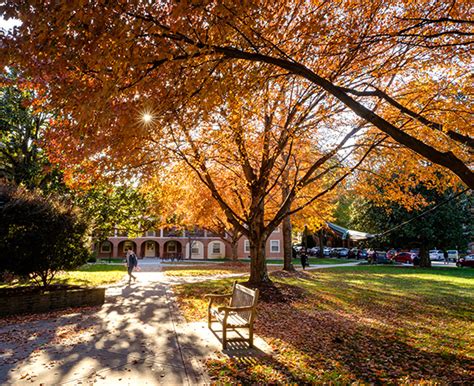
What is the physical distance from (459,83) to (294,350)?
8.37 m

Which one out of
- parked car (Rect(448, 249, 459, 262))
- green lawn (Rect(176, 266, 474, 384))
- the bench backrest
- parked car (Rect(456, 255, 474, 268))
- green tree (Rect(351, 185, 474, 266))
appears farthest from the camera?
parked car (Rect(448, 249, 459, 262))

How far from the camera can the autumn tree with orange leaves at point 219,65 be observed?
4.89m

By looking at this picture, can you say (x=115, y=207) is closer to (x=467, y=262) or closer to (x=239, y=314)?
(x=239, y=314)

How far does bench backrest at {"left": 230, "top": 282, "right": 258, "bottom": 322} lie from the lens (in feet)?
20.0

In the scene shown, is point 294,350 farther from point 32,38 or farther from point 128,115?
point 32,38

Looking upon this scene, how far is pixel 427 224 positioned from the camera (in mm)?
29547

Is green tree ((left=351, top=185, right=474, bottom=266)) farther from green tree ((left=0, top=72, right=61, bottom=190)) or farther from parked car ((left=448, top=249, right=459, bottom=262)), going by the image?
green tree ((left=0, top=72, right=61, bottom=190))

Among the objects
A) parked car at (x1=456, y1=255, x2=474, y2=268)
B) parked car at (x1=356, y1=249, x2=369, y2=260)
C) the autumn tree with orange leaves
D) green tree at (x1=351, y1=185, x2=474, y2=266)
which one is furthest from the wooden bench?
parked car at (x1=356, y1=249, x2=369, y2=260)

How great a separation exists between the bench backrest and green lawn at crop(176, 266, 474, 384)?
2.18 feet

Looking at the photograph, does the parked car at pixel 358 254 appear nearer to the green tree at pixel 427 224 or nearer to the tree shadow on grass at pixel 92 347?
the green tree at pixel 427 224

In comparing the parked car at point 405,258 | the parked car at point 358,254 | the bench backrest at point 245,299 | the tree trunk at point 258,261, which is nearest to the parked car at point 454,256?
the parked car at point 405,258

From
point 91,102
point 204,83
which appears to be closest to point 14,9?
point 91,102

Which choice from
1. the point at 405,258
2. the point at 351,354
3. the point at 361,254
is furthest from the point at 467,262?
the point at 351,354

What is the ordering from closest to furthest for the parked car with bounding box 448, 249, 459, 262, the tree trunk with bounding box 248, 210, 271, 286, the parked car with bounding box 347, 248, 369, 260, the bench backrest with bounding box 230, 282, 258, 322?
the bench backrest with bounding box 230, 282, 258, 322 < the tree trunk with bounding box 248, 210, 271, 286 < the parked car with bounding box 448, 249, 459, 262 < the parked car with bounding box 347, 248, 369, 260
